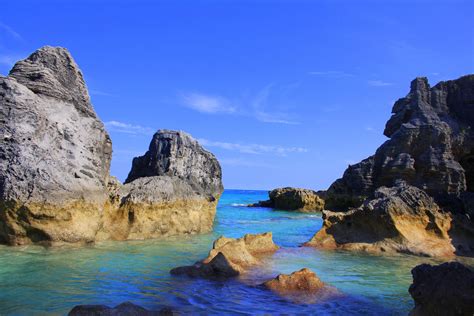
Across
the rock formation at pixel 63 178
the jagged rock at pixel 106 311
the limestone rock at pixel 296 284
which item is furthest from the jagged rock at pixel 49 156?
the jagged rock at pixel 106 311

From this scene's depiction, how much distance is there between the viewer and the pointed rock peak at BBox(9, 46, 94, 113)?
12.4 m

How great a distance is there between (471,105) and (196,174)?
51.2 ft

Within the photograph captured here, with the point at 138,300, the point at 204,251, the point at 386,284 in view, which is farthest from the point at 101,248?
the point at 386,284

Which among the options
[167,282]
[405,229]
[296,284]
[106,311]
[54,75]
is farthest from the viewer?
[54,75]

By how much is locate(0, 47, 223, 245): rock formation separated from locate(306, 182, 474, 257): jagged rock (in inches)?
226

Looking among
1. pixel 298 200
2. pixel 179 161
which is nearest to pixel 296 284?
pixel 179 161

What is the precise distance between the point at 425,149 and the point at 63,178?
16661 mm

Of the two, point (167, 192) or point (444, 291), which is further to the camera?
point (167, 192)

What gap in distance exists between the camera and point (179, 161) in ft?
61.8

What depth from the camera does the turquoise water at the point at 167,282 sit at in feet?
21.3

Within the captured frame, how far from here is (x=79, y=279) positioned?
7.91m

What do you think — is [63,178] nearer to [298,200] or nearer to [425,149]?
[425,149]

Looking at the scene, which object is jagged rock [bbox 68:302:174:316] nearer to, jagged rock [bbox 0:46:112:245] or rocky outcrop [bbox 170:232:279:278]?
rocky outcrop [bbox 170:232:279:278]

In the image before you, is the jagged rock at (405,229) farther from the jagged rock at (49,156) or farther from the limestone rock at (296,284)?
the jagged rock at (49,156)
